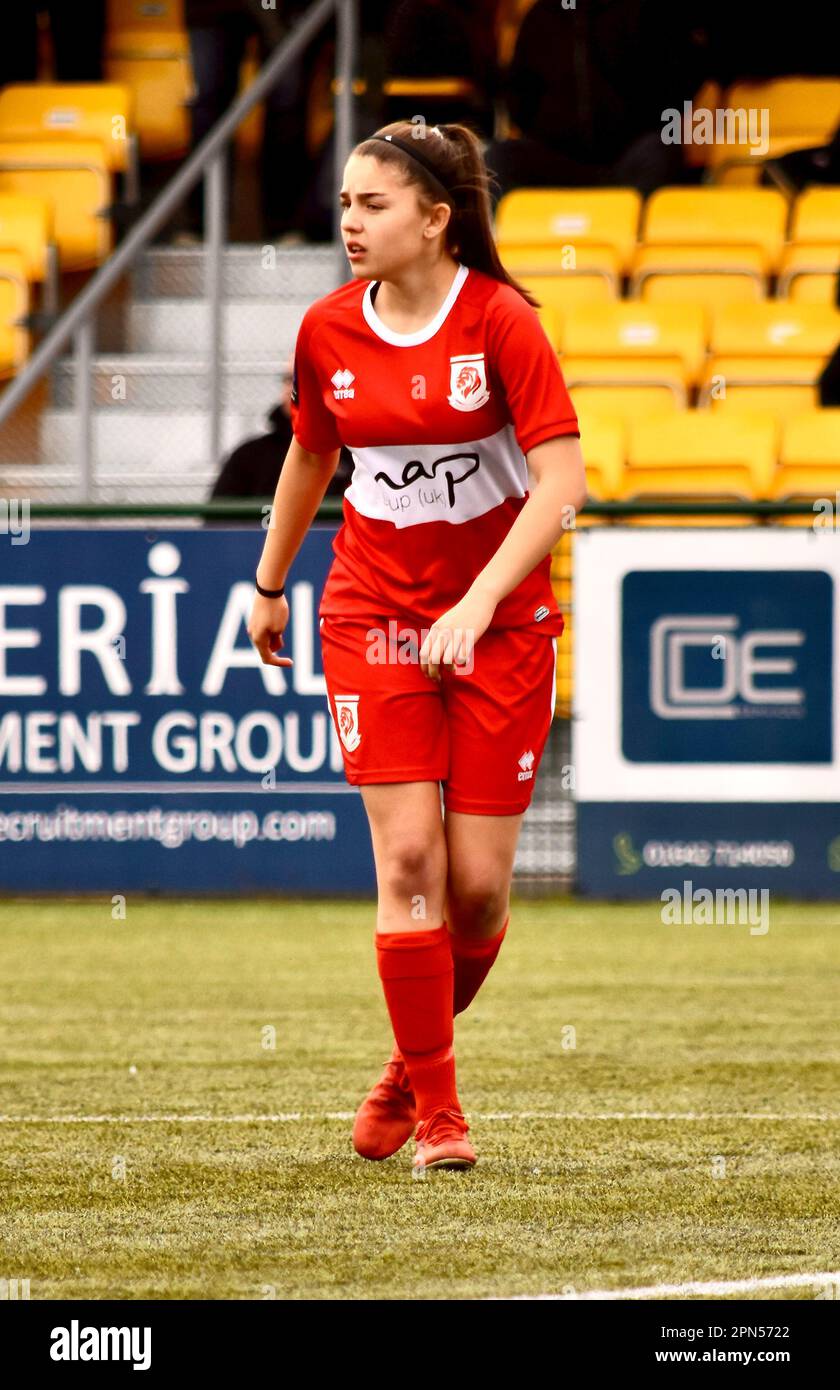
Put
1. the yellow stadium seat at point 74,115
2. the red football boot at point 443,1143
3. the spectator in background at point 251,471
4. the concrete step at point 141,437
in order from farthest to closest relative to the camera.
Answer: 1. the yellow stadium seat at point 74,115
2. the concrete step at point 141,437
3. the spectator in background at point 251,471
4. the red football boot at point 443,1143

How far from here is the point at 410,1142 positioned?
5.20 meters

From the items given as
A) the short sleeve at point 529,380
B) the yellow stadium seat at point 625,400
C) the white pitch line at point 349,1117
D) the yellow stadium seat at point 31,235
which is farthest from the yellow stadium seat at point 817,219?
the short sleeve at point 529,380

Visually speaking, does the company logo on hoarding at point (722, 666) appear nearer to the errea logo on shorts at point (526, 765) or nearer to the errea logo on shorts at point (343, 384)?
the errea logo on shorts at point (526, 765)

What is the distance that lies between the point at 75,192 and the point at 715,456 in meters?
4.64

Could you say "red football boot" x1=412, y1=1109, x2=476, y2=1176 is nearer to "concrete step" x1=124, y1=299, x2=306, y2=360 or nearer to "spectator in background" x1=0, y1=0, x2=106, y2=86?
"concrete step" x1=124, y1=299, x2=306, y2=360

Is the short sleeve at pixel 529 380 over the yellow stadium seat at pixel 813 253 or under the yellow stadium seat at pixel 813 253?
under

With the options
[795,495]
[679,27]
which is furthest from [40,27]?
[795,495]

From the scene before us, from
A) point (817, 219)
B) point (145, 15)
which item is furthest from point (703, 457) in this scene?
point (145, 15)

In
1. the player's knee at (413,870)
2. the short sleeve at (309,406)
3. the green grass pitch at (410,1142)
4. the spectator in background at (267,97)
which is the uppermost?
the spectator in background at (267,97)

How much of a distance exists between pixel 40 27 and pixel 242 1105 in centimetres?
1163

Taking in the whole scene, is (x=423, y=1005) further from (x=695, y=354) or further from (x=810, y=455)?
(x=695, y=354)

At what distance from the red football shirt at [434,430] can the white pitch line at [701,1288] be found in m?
1.45

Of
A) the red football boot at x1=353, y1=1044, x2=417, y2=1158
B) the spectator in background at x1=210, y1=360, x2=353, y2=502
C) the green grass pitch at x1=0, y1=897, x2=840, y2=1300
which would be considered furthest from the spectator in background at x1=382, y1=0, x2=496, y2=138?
the red football boot at x1=353, y1=1044, x2=417, y2=1158

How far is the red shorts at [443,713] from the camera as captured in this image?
463cm
